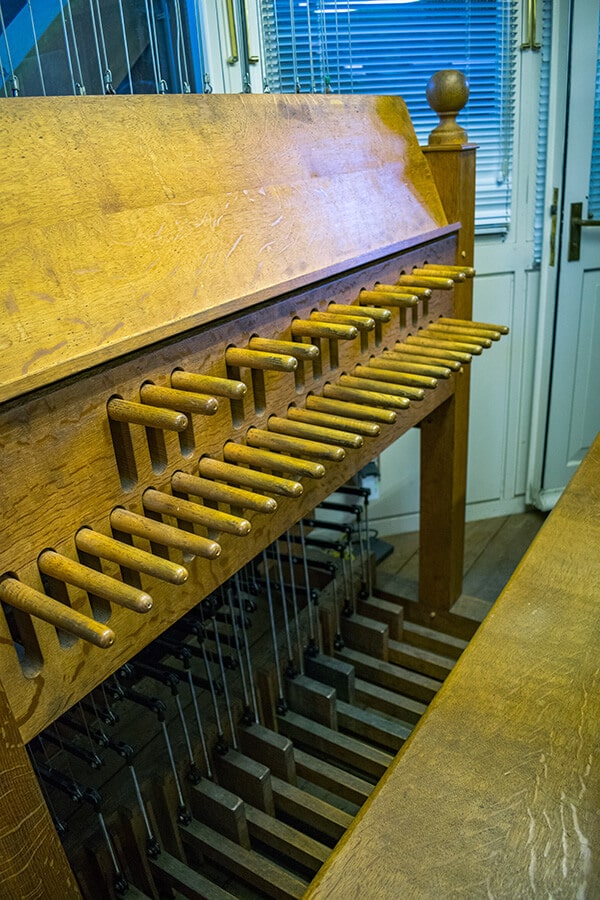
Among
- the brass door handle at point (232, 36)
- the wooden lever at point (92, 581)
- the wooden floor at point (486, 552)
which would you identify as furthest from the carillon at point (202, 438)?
the wooden floor at point (486, 552)

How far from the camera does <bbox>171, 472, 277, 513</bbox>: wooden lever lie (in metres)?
0.86

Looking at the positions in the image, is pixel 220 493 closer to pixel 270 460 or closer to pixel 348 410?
pixel 270 460

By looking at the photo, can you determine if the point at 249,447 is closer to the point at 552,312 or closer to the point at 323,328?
the point at 323,328

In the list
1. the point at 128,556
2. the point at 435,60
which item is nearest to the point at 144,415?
the point at 128,556

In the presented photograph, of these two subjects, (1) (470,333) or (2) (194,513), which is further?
(1) (470,333)

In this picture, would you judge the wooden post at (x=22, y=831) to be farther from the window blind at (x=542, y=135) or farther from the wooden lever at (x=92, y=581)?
the window blind at (x=542, y=135)

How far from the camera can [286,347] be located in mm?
1008

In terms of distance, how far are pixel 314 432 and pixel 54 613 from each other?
1.47 ft

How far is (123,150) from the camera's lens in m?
0.99

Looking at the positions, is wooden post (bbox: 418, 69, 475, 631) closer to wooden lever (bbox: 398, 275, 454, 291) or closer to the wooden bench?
wooden lever (bbox: 398, 275, 454, 291)

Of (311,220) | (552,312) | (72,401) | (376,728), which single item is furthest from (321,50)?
(376,728)

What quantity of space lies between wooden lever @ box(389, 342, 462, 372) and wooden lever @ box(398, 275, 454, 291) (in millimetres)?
126

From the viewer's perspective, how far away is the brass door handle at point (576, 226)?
8.50 feet

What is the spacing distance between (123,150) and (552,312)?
83.3 inches
